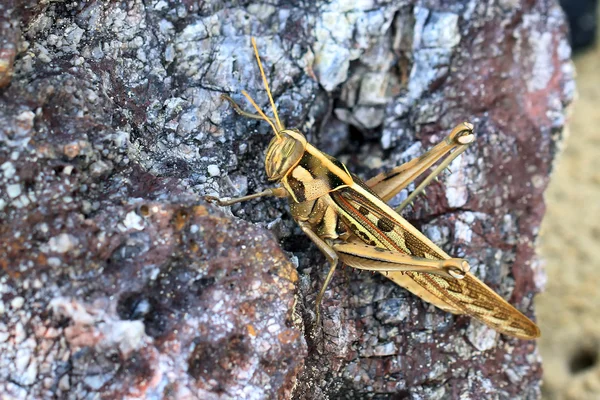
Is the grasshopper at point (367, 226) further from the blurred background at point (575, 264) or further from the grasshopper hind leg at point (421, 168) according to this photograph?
A: the blurred background at point (575, 264)

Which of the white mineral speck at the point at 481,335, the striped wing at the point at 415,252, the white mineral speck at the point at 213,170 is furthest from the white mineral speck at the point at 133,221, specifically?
the white mineral speck at the point at 481,335

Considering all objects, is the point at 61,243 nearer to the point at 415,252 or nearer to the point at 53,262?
the point at 53,262

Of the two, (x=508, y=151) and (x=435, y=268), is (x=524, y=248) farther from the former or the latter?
(x=435, y=268)

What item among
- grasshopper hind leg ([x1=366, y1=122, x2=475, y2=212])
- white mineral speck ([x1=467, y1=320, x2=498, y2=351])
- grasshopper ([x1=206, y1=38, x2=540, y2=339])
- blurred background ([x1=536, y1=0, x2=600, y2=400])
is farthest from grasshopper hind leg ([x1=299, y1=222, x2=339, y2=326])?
blurred background ([x1=536, y1=0, x2=600, y2=400])

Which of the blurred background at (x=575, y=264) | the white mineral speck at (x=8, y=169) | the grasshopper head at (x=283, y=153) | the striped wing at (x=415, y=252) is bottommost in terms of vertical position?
the blurred background at (x=575, y=264)

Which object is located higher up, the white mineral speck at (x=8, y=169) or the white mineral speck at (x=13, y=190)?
the white mineral speck at (x=8, y=169)

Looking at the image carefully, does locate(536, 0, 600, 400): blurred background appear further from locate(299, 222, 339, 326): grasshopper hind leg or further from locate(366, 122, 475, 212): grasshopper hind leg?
locate(299, 222, 339, 326): grasshopper hind leg

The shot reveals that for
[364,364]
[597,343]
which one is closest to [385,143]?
[364,364]
